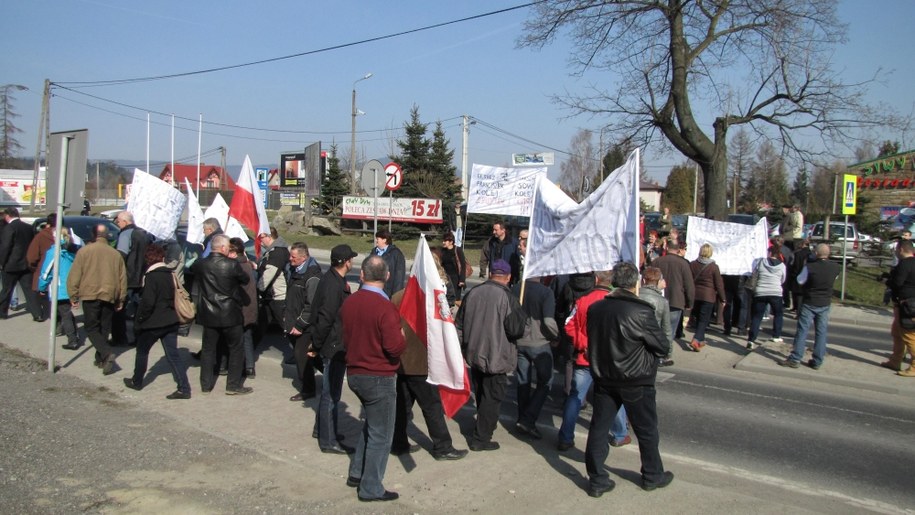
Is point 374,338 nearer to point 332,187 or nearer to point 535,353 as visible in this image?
point 535,353

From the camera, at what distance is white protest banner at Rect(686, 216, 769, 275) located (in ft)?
41.4

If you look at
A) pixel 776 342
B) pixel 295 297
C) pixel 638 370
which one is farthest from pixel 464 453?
pixel 776 342

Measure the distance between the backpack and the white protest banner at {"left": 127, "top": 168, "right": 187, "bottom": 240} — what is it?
3280 mm

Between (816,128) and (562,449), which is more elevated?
(816,128)

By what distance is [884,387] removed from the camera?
897 cm

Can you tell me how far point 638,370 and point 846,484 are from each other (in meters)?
2.22

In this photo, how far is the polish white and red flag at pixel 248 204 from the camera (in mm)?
10366

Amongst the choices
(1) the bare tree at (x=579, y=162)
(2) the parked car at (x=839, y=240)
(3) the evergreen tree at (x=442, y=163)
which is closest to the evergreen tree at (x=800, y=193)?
(1) the bare tree at (x=579, y=162)

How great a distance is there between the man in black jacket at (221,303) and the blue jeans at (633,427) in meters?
4.06

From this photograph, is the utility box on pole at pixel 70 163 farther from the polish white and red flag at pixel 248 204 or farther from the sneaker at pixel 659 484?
the sneaker at pixel 659 484

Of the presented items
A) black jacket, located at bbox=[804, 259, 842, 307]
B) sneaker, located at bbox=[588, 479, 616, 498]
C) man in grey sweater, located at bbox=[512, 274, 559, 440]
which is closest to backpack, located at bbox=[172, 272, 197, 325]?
man in grey sweater, located at bbox=[512, 274, 559, 440]

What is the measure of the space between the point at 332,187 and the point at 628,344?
38.4 metres

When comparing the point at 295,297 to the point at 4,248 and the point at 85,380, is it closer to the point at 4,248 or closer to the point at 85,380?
the point at 85,380

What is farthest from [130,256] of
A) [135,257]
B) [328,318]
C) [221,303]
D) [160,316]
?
[328,318]
